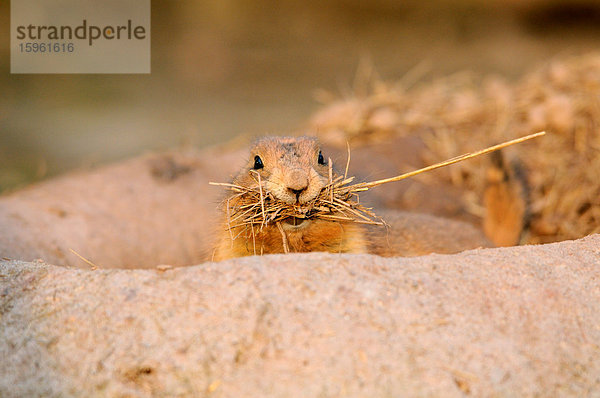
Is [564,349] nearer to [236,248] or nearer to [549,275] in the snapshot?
[549,275]

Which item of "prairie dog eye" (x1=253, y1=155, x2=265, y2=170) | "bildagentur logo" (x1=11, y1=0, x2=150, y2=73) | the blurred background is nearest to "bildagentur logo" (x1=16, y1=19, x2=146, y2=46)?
"bildagentur logo" (x1=11, y1=0, x2=150, y2=73)

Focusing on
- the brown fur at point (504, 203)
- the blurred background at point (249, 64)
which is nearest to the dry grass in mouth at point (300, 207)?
the brown fur at point (504, 203)

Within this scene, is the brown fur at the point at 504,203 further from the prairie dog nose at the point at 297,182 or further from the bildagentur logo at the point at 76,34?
the bildagentur logo at the point at 76,34

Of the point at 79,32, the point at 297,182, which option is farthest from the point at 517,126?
the point at 79,32

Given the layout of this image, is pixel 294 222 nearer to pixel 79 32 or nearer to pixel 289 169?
pixel 289 169

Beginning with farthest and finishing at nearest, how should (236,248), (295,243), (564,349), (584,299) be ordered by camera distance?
(236,248) < (295,243) < (584,299) < (564,349)

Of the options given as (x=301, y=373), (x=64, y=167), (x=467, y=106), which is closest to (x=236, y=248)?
(x=301, y=373)
